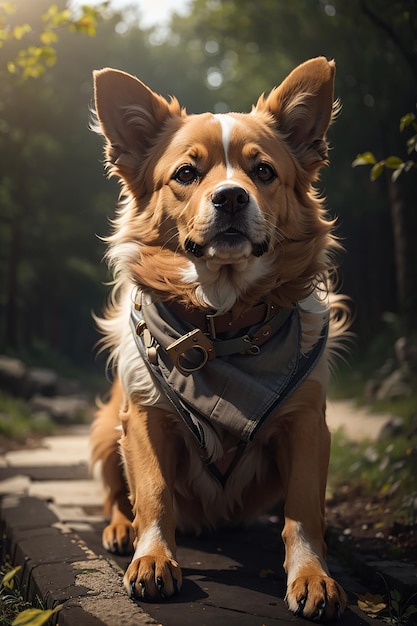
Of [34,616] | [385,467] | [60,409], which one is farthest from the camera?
[60,409]

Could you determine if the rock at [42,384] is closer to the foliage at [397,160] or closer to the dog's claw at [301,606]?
the foliage at [397,160]

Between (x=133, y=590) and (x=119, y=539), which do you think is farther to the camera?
(x=119, y=539)

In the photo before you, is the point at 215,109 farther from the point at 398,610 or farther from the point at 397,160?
the point at 398,610

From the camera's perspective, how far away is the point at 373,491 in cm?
445

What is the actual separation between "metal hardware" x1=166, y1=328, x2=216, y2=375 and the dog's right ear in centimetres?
100

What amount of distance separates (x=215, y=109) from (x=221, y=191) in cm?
2610

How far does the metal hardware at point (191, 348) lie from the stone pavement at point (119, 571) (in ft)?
3.00

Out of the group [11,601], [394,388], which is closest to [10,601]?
[11,601]

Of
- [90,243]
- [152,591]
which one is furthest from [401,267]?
[90,243]

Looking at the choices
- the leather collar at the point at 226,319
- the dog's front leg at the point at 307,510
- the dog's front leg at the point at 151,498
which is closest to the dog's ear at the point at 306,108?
the leather collar at the point at 226,319

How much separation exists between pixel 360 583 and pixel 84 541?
1.41 meters

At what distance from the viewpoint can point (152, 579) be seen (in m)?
2.65

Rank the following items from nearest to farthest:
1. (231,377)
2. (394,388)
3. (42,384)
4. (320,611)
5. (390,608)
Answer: (320,611), (390,608), (231,377), (394,388), (42,384)

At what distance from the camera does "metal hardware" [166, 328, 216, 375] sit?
2945mm
